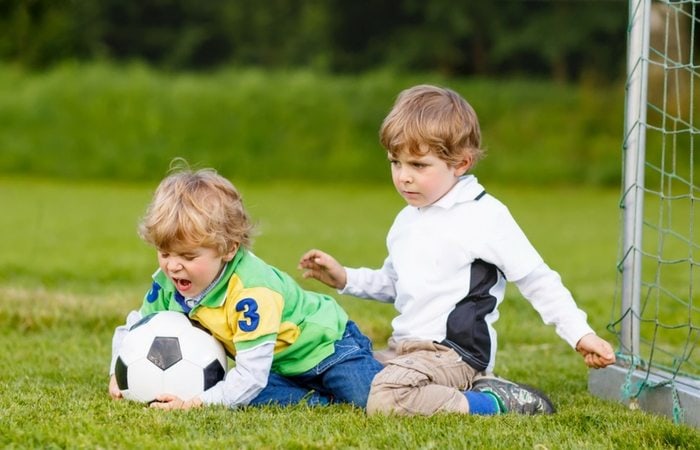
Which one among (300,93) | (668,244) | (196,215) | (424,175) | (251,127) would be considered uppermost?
(424,175)

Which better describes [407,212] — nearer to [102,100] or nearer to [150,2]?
[102,100]

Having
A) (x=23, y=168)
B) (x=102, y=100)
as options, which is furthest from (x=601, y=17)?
(x=23, y=168)

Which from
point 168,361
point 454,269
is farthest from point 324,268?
point 168,361

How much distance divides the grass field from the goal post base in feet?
0.32

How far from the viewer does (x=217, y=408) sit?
3674mm

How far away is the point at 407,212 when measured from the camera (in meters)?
4.23

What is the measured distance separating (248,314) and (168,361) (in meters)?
0.34

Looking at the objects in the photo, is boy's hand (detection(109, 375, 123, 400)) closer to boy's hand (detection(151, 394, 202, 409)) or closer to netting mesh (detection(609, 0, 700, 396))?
boy's hand (detection(151, 394, 202, 409))

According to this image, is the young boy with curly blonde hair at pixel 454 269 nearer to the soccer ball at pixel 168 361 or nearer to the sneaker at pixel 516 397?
the sneaker at pixel 516 397

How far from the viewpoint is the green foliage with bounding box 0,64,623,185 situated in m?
19.4

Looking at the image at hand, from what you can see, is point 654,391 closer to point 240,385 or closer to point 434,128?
point 434,128

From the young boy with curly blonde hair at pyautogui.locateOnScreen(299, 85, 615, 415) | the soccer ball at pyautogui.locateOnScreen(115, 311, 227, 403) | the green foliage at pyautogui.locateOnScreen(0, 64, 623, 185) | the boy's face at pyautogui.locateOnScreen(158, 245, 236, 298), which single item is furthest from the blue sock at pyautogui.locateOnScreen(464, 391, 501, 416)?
the green foliage at pyautogui.locateOnScreen(0, 64, 623, 185)

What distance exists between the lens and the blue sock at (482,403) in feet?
12.4

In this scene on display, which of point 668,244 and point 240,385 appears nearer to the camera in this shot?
point 240,385
